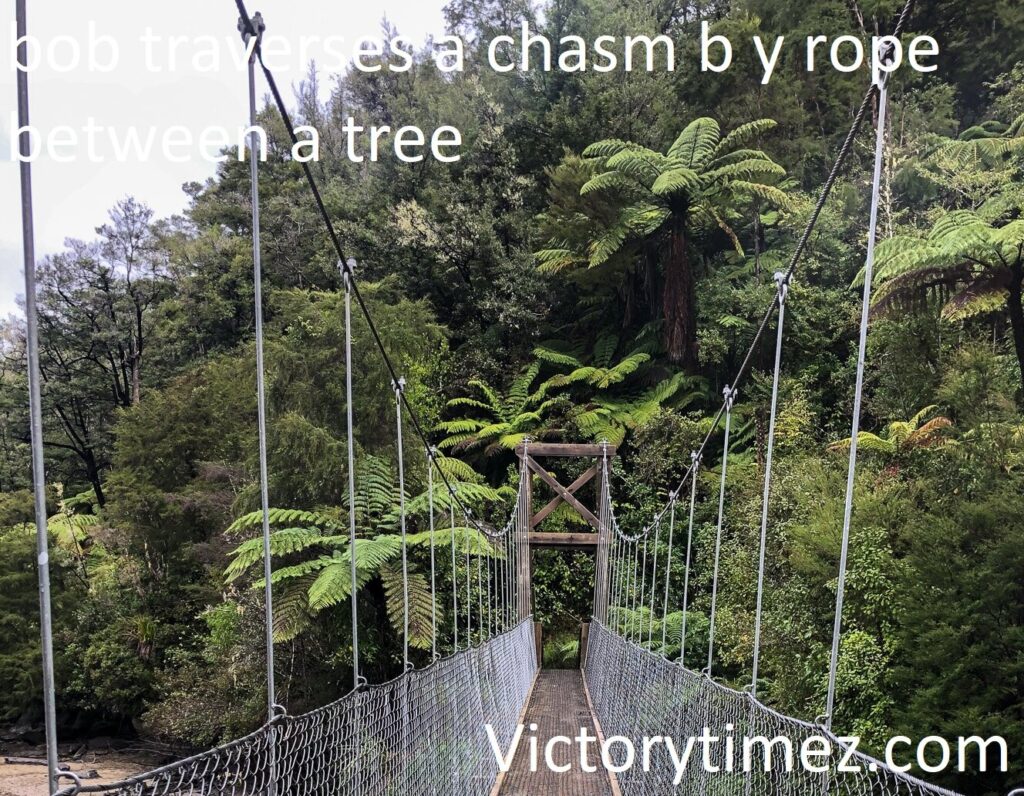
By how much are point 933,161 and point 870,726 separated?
4.57 meters

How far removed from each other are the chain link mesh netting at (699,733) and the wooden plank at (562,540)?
10.3 feet

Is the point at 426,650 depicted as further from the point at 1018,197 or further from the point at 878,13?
the point at 878,13

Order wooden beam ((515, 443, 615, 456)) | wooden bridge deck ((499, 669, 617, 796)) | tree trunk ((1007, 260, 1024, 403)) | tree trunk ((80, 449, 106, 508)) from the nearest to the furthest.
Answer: wooden bridge deck ((499, 669, 617, 796)), tree trunk ((1007, 260, 1024, 403)), wooden beam ((515, 443, 615, 456)), tree trunk ((80, 449, 106, 508))

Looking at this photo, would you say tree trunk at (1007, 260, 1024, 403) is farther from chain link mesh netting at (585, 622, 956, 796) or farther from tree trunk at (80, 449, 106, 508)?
tree trunk at (80, 449, 106, 508)

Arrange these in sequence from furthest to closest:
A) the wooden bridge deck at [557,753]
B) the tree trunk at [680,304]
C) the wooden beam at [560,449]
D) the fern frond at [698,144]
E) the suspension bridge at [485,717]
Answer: the tree trunk at [680,304]
the wooden beam at [560,449]
the fern frond at [698,144]
the wooden bridge deck at [557,753]
the suspension bridge at [485,717]

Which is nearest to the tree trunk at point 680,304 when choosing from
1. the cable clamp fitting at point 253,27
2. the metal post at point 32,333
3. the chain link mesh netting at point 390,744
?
the chain link mesh netting at point 390,744

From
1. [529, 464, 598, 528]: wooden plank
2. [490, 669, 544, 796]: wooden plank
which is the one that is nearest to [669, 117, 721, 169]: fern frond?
[529, 464, 598, 528]: wooden plank

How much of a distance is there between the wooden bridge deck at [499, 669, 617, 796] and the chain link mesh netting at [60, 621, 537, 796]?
0.16m

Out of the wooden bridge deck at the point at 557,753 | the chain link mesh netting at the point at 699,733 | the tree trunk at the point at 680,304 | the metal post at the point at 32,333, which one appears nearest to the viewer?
the metal post at the point at 32,333

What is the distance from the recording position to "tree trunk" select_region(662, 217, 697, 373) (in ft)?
22.8

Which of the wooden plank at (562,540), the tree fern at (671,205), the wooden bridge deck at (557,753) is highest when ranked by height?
the tree fern at (671,205)

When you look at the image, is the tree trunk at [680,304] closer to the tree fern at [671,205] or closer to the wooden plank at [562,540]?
the tree fern at [671,205]

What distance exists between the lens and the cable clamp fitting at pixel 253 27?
1.14m

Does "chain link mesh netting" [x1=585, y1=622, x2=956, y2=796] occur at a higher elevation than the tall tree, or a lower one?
lower
